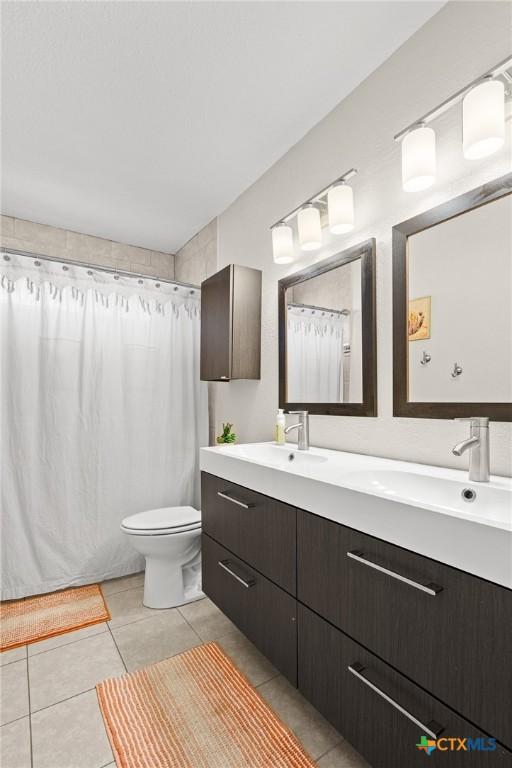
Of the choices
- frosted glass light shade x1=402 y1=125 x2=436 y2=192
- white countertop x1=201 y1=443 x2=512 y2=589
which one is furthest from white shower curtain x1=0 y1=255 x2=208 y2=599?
frosted glass light shade x1=402 y1=125 x2=436 y2=192

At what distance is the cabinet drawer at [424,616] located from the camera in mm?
750

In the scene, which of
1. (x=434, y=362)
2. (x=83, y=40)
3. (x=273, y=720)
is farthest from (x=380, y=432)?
(x=83, y=40)

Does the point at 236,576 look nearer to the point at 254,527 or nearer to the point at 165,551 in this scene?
the point at 254,527

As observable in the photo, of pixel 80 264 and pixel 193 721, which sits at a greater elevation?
pixel 80 264

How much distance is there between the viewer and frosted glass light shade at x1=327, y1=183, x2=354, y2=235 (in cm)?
164

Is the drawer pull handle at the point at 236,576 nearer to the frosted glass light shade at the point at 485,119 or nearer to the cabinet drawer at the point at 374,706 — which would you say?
the cabinet drawer at the point at 374,706

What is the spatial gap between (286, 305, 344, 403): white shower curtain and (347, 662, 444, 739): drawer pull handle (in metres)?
0.99

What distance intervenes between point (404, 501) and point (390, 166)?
1.31 meters

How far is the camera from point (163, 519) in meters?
2.25

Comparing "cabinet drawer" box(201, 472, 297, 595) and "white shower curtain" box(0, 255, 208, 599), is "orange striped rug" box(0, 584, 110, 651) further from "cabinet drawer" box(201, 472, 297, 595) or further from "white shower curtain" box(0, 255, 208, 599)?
"cabinet drawer" box(201, 472, 297, 595)

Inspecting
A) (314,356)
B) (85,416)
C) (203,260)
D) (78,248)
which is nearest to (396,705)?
(314,356)

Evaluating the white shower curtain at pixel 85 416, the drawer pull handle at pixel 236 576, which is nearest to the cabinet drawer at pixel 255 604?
the drawer pull handle at pixel 236 576

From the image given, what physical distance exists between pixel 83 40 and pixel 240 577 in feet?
7.16

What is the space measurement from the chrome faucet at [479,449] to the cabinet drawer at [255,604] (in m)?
0.71
